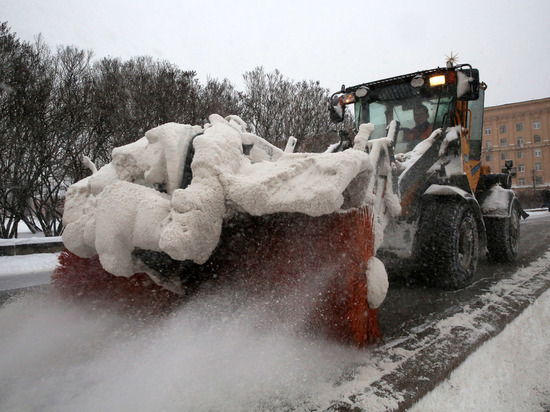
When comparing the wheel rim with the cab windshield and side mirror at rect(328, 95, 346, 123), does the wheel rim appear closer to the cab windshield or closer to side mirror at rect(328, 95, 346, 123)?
the cab windshield

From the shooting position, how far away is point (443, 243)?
361cm

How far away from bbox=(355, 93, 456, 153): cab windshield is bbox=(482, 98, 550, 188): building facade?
1110 inches

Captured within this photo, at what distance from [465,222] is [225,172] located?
9.63ft

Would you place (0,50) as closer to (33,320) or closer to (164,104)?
(164,104)

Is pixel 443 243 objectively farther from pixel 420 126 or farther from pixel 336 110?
pixel 336 110

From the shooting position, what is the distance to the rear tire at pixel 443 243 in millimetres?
3615

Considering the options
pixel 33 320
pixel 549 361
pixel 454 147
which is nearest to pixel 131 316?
pixel 33 320

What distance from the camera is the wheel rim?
396 centimetres

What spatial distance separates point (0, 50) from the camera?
950cm

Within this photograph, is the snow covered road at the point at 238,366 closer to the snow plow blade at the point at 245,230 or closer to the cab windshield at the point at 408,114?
the snow plow blade at the point at 245,230

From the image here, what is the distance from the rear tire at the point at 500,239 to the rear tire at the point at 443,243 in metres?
1.59

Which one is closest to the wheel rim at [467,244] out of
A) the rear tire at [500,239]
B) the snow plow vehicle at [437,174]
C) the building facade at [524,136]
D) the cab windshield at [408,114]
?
the snow plow vehicle at [437,174]

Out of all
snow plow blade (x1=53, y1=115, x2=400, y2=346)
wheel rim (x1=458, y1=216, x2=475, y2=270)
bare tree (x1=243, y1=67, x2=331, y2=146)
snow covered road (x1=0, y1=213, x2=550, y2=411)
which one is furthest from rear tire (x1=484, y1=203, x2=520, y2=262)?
bare tree (x1=243, y1=67, x2=331, y2=146)

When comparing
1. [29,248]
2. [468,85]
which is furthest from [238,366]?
[29,248]
